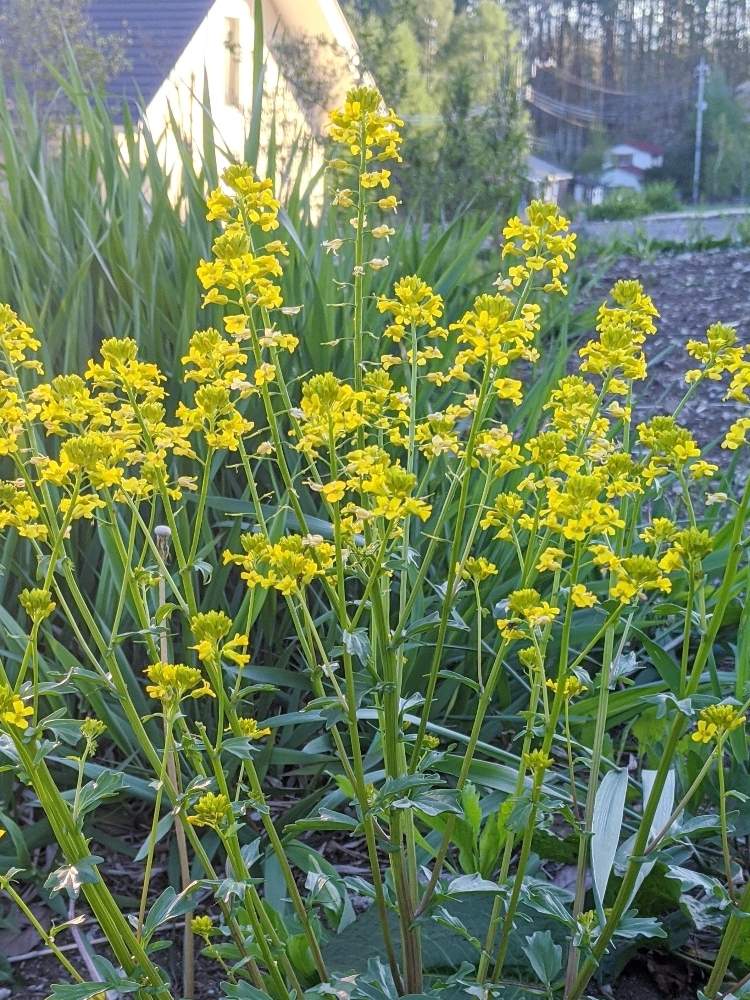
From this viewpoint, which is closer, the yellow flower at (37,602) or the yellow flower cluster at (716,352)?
the yellow flower at (37,602)

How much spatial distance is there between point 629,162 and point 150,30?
1417 inches

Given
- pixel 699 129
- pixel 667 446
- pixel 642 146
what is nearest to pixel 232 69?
pixel 667 446

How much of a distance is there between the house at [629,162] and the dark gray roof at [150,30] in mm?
26635

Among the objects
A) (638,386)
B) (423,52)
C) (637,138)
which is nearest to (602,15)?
(637,138)

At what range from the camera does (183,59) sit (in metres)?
15.7

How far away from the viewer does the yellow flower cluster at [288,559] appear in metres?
1.06

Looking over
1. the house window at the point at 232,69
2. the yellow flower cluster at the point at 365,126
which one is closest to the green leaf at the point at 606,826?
the yellow flower cluster at the point at 365,126

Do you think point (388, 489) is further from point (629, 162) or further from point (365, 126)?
point (629, 162)

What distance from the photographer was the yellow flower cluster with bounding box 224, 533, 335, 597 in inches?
41.7

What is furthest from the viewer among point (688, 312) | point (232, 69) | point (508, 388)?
point (232, 69)

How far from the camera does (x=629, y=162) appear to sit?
47.9 m

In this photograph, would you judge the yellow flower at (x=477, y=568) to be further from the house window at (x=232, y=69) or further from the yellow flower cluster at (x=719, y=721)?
the house window at (x=232, y=69)

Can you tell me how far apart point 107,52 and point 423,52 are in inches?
734

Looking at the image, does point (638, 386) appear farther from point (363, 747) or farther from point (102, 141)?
point (363, 747)
